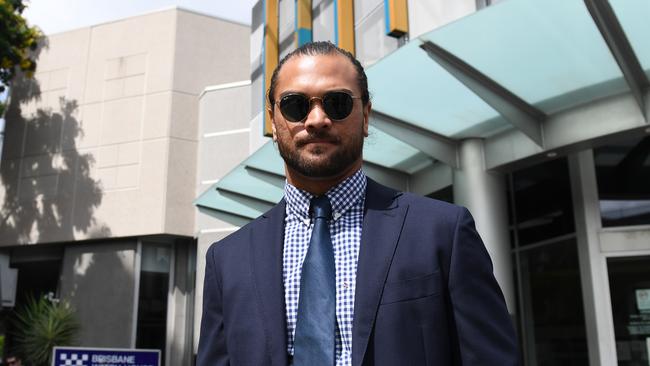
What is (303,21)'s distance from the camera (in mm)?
10414

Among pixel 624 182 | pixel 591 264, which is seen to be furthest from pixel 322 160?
pixel 624 182

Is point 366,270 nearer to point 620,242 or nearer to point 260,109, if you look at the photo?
point 620,242

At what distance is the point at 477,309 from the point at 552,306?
7.36 meters

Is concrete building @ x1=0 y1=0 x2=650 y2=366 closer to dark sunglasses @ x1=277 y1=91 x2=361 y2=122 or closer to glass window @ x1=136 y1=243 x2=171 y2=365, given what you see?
glass window @ x1=136 y1=243 x2=171 y2=365

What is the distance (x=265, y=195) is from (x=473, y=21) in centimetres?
559

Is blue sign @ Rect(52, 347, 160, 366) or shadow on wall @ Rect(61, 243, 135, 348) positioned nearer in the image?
blue sign @ Rect(52, 347, 160, 366)

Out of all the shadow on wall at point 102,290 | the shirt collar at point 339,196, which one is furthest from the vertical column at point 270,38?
the shirt collar at point 339,196

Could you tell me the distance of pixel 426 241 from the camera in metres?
1.44

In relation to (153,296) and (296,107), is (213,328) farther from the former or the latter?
(153,296)

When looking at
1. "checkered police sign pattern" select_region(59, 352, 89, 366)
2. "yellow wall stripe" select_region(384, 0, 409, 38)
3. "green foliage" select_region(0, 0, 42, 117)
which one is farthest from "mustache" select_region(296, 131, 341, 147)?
"green foliage" select_region(0, 0, 42, 117)

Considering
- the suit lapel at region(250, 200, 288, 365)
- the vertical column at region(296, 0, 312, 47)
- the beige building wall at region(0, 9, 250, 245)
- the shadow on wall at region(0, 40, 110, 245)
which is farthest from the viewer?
the shadow on wall at region(0, 40, 110, 245)

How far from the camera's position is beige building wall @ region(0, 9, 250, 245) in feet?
58.3

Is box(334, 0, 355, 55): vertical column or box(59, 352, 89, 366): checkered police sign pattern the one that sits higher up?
box(334, 0, 355, 55): vertical column

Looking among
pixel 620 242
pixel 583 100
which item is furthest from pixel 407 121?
pixel 620 242
